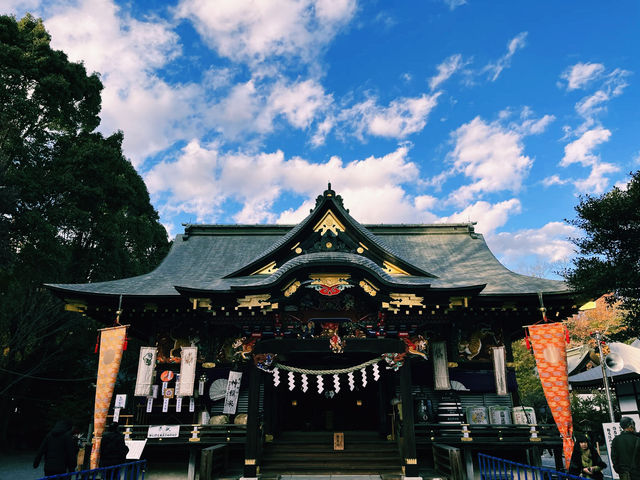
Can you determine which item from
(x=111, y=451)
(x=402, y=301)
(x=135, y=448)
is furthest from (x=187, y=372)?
(x=402, y=301)

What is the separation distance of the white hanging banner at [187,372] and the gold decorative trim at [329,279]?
188 inches

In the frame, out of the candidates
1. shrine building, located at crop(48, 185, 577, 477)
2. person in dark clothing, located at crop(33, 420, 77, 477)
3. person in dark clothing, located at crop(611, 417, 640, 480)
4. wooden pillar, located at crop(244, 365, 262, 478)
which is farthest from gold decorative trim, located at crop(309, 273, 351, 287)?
person in dark clothing, located at crop(611, 417, 640, 480)

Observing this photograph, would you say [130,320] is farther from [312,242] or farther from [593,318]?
[593,318]

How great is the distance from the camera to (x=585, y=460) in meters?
8.10

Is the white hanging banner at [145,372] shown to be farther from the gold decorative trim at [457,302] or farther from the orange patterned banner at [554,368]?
the orange patterned banner at [554,368]

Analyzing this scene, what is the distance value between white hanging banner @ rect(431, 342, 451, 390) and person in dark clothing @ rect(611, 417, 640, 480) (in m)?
6.61

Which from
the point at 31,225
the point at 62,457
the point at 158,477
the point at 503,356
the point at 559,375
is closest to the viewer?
the point at 62,457

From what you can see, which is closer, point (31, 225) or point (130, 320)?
point (130, 320)

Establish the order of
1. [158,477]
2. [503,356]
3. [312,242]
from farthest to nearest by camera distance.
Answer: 1. [312,242]
2. [503,356]
3. [158,477]

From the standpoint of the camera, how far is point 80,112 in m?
21.5

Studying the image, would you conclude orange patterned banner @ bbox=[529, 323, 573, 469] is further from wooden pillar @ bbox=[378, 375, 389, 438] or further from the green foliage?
the green foliage

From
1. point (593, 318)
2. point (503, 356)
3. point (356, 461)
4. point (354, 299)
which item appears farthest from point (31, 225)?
point (593, 318)

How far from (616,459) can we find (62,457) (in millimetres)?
10287

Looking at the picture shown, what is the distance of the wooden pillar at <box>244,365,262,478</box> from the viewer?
1092 cm
